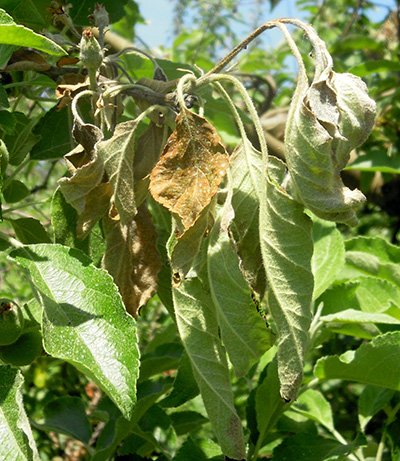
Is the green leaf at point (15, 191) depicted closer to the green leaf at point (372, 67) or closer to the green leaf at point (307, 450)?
the green leaf at point (307, 450)

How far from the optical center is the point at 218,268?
27.5 inches

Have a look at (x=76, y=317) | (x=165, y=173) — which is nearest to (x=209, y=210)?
(x=165, y=173)

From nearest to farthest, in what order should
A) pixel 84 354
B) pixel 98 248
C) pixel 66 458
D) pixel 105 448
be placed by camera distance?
pixel 84 354
pixel 98 248
pixel 105 448
pixel 66 458

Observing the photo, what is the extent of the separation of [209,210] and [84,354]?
215 millimetres

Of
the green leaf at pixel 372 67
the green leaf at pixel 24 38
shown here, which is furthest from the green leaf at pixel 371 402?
the green leaf at pixel 372 67

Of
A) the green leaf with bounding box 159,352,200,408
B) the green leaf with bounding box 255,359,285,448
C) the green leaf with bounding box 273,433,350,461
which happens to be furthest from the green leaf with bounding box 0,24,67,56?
the green leaf with bounding box 273,433,350,461

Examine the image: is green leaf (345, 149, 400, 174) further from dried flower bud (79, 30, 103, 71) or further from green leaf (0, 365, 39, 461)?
green leaf (0, 365, 39, 461)

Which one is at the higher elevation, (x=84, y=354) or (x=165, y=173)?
(x=165, y=173)

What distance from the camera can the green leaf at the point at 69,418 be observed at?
114cm

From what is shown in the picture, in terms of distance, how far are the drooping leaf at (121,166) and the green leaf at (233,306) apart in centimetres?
12

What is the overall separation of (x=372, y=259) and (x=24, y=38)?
0.81 m

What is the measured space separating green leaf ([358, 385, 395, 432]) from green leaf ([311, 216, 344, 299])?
0.77ft

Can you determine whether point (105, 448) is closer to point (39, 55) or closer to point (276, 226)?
point (276, 226)

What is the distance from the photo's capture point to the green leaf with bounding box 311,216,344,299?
1.08 meters
